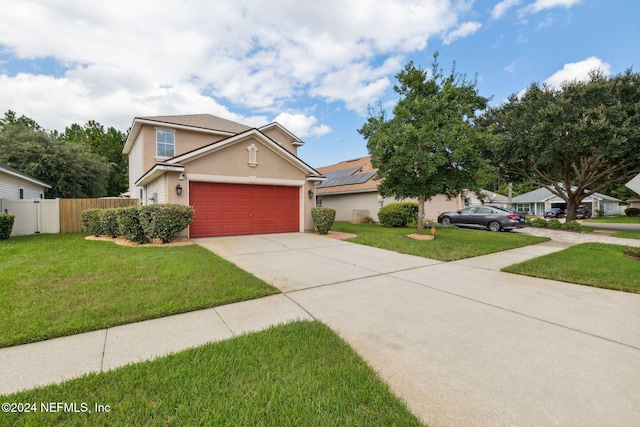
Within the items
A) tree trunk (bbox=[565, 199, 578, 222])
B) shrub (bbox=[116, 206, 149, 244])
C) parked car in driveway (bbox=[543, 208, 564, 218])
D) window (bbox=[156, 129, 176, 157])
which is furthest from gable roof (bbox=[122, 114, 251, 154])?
parked car in driveway (bbox=[543, 208, 564, 218])

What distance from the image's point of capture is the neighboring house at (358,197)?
1991 centimetres

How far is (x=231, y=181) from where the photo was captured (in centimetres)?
1169

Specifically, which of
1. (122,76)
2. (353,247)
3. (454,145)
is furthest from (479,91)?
(122,76)

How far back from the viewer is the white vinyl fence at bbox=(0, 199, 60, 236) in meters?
12.1

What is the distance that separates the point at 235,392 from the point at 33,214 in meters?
16.1

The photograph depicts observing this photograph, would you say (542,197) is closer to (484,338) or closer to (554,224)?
(554,224)

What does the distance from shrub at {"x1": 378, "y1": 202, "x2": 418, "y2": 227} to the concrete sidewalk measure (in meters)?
11.1

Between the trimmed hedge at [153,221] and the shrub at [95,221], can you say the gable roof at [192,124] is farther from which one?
the trimmed hedge at [153,221]

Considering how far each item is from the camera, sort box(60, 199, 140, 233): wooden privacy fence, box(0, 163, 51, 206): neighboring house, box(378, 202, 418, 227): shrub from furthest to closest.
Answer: box(378, 202, 418, 227): shrub, box(0, 163, 51, 206): neighboring house, box(60, 199, 140, 233): wooden privacy fence

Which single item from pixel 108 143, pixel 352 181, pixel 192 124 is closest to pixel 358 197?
pixel 352 181

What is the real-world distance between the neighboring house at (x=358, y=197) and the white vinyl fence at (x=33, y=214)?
55.5 ft

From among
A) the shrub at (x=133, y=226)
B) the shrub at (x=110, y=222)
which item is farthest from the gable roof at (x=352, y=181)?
the shrub at (x=110, y=222)

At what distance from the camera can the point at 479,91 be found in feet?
36.3

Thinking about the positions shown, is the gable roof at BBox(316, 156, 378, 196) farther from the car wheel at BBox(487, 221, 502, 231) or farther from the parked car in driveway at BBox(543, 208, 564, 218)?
the parked car in driveway at BBox(543, 208, 564, 218)
